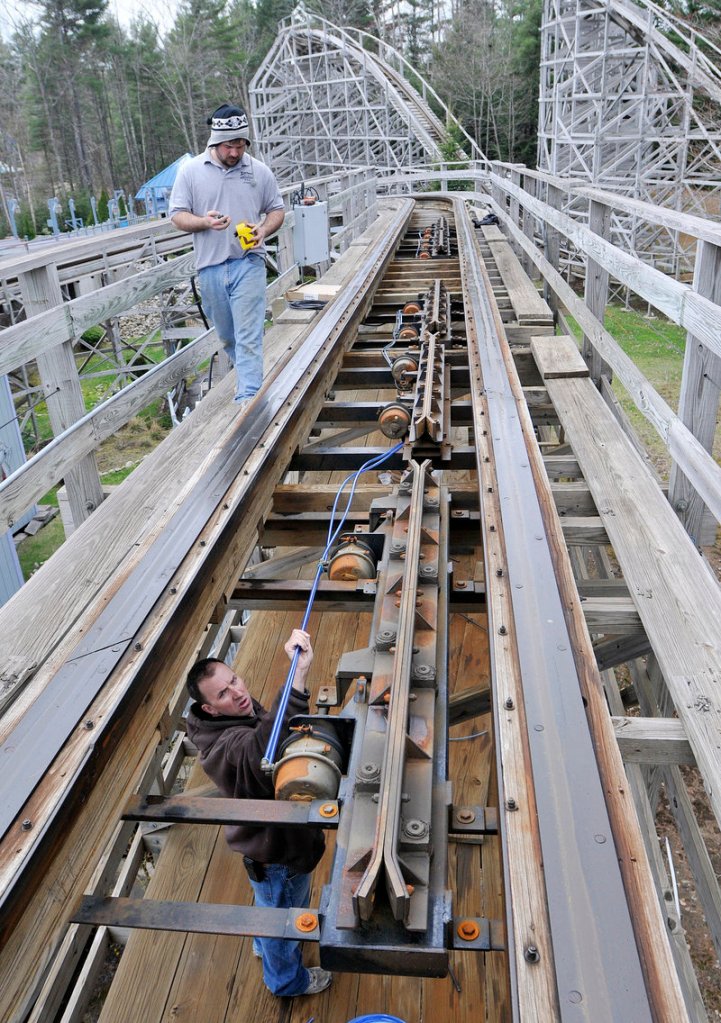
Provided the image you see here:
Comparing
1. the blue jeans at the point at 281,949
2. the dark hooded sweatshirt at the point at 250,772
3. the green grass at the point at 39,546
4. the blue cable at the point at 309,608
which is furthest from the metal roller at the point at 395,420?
the green grass at the point at 39,546

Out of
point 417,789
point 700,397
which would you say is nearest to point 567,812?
point 417,789

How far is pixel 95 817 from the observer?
176 cm

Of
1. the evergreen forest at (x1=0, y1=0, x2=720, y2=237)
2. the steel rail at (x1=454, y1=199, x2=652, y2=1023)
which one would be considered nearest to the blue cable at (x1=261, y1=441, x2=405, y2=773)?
the steel rail at (x1=454, y1=199, x2=652, y2=1023)

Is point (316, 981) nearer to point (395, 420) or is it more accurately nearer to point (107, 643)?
point (107, 643)

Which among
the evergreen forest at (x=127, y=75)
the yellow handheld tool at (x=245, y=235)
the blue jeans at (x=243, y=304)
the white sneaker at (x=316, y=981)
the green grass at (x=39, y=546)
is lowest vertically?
the green grass at (x=39, y=546)

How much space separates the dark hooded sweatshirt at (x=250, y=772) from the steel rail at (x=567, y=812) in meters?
0.69

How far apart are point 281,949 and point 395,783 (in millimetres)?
1120

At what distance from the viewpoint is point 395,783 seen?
65.2 inches

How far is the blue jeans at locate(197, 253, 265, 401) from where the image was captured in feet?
14.2

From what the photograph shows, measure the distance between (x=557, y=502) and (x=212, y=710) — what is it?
158 cm

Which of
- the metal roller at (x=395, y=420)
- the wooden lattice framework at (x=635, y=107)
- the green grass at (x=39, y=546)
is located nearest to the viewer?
the metal roller at (x=395, y=420)

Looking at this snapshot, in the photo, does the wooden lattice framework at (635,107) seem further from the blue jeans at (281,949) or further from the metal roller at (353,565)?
the blue jeans at (281,949)

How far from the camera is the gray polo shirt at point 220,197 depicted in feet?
13.9

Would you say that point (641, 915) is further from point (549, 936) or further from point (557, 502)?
point (557, 502)
